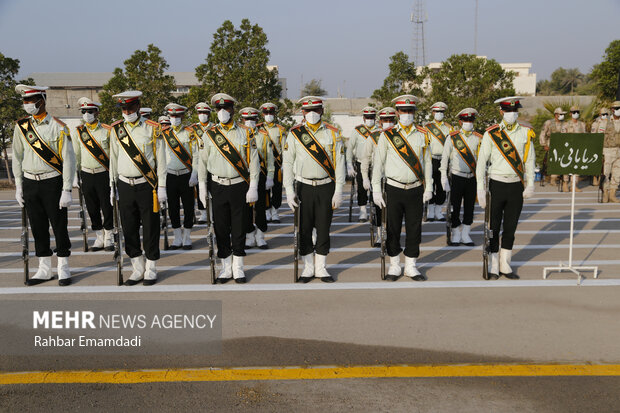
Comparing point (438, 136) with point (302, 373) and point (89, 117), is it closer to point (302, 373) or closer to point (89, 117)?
point (89, 117)

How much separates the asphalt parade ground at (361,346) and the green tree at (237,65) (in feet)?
39.7

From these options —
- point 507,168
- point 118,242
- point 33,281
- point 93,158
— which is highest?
point 93,158

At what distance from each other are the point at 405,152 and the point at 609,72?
58.0 feet

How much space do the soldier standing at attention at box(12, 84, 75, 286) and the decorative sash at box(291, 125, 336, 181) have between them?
2931mm

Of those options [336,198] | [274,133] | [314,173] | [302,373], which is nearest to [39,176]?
[314,173]

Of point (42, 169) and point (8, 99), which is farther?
point (8, 99)

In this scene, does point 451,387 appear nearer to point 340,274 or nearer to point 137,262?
point 340,274

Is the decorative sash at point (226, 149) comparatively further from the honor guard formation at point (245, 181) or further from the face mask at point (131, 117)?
the face mask at point (131, 117)

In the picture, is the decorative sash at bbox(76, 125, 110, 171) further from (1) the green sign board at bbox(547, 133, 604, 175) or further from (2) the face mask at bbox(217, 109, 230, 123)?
(1) the green sign board at bbox(547, 133, 604, 175)

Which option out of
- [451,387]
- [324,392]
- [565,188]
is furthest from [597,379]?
[565,188]

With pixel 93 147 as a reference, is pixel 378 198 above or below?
below

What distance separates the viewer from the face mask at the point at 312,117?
6.75 meters

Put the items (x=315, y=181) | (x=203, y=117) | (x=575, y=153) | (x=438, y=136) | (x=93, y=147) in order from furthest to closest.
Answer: (x=438, y=136), (x=203, y=117), (x=93, y=147), (x=575, y=153), (x=315, y=181)

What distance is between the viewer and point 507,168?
680 cm
